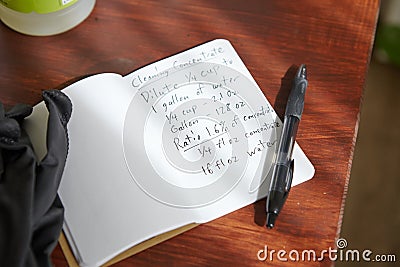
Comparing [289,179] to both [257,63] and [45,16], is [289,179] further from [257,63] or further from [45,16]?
[45,16]

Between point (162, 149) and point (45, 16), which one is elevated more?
point (45, 16)

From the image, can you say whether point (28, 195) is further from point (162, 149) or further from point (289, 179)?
point (289, 179)

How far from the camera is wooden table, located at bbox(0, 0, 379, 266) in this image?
67 cm

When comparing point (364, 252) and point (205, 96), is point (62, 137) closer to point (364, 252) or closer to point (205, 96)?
point (205, 96)

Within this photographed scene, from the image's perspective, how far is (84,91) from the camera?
28.6 inches

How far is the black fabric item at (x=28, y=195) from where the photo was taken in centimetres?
59

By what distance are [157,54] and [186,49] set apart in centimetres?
3

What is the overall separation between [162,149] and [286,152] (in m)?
0.13

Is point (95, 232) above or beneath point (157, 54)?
beneath

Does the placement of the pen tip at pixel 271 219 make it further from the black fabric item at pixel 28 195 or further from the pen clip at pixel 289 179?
the black fabric item at pixel 28 195

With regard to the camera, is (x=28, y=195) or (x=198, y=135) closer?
(x=28, y=195)

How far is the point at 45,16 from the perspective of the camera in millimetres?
767

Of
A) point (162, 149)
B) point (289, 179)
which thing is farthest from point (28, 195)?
point (289, 179)

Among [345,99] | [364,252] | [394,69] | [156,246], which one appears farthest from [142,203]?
[394,69]
